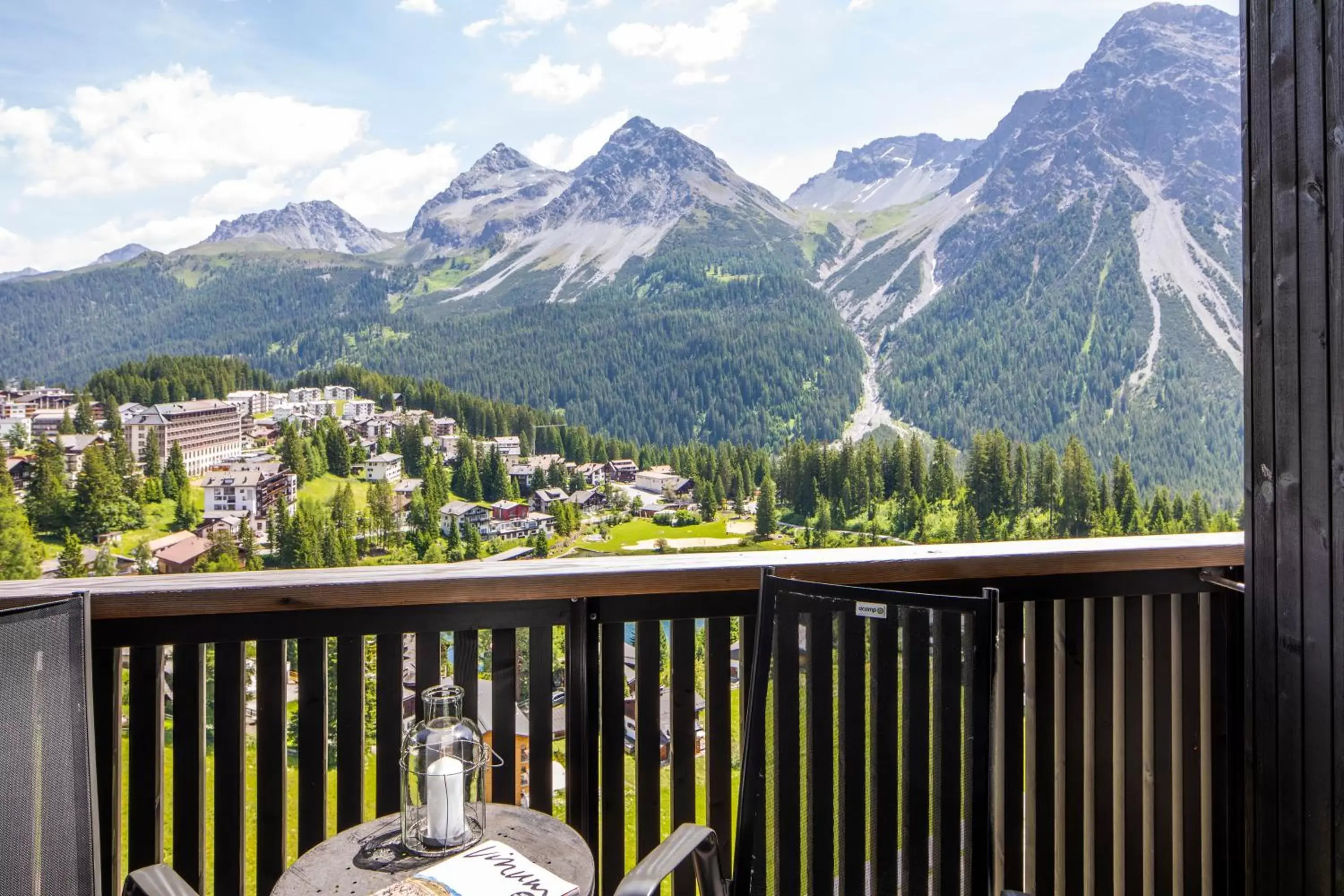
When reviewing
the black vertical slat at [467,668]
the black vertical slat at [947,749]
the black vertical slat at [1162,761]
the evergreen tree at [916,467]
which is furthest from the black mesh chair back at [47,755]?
the black vertical slat at [1162,761]

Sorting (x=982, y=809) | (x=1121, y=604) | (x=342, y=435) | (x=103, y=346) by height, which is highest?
(x=103, y=346)

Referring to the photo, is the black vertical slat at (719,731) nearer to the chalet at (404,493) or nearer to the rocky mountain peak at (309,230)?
the chalet at (404,493)

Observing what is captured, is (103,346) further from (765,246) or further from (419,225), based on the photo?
(765,246)

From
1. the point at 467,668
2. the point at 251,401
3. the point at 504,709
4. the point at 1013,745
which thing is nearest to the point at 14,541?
the point at 251,401

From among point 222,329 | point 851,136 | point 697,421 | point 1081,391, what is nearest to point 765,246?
point 851,136

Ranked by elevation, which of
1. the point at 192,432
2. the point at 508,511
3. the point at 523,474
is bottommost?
the point at 508,511

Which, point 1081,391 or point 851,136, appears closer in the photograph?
point 1081,391

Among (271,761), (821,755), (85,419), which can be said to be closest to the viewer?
(821,755)

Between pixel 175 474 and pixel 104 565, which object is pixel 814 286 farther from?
pixel 104 565
